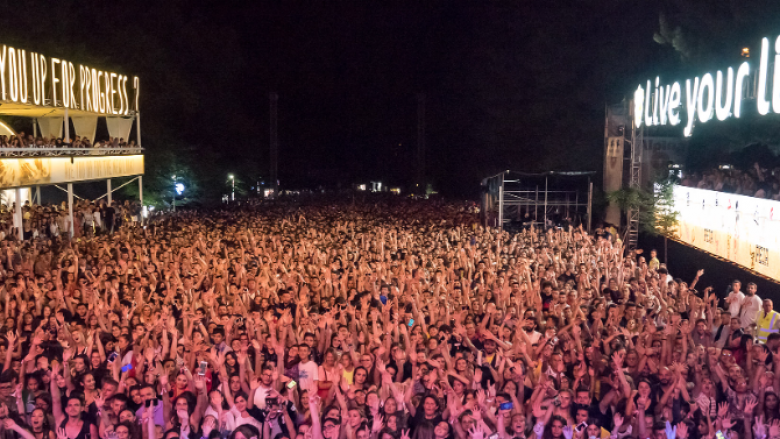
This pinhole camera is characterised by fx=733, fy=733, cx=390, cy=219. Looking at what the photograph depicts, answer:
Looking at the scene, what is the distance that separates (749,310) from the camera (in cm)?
914

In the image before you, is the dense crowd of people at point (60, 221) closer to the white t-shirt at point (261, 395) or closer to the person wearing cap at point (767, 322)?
the white t-shirt at point (261, 395)

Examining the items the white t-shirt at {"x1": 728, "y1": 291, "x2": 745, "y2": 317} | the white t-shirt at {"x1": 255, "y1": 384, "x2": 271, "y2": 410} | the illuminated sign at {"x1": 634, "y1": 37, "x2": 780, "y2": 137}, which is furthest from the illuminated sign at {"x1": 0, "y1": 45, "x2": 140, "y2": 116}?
the white t-shirt at {"x1": 728, "y1": 291, "x2": 745, "y2": 317}

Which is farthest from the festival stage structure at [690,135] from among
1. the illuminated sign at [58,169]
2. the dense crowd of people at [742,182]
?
the illuminated sign at [58,169]

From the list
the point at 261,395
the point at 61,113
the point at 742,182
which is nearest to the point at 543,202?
the point at 742,182

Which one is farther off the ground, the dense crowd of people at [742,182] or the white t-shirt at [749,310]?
the dense crowd of people at [742,182]

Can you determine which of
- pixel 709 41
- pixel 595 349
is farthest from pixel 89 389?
pixel 709 41

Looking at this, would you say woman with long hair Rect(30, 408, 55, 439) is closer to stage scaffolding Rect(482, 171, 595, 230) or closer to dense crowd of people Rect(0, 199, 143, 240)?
dense crowd of people Rect(0, 199, 143, 240)

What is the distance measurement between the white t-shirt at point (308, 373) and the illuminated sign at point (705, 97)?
9010 millimetres

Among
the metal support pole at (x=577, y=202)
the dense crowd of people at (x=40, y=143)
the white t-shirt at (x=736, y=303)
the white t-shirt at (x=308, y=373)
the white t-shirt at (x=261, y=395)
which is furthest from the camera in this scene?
the metal support pole at (x=577, y=202)

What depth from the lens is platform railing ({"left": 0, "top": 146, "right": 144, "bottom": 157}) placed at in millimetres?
15519

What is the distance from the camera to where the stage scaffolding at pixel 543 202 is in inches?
781

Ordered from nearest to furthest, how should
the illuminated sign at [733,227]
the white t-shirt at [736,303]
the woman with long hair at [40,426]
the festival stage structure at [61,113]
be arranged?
the woman with long hair at [40,426] < the white t-shirt at [736,303] < the illuminated sign at [733,227] < the festival stage structure at [61,113]

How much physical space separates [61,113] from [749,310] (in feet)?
65.9

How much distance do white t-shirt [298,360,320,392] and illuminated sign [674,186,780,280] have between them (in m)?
7.80
